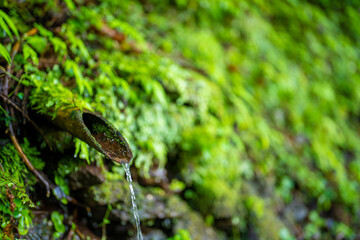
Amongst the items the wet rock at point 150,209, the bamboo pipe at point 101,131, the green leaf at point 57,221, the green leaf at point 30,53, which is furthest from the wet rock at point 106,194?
the green leaf at point 30,53

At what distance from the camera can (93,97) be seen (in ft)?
9.30

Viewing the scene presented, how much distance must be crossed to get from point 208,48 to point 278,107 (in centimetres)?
171

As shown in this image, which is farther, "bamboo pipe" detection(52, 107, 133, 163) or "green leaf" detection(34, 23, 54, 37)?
"green leaf" detection(34, 23, 54, 37)

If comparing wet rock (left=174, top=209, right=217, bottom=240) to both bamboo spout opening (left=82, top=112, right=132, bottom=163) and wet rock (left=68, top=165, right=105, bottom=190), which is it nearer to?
wet rock (left=68, top=165, right=105, bottom=190)

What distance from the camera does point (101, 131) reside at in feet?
7.02

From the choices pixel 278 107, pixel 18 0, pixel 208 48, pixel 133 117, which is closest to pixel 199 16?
pixel 208 48

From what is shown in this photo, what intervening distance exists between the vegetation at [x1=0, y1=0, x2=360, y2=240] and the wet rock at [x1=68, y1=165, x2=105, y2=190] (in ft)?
0.05

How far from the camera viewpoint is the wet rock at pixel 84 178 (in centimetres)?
259

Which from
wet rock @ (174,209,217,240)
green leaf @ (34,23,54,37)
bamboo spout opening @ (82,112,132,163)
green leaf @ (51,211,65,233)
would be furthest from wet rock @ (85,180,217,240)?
green leaf @ (34,23,54,37)

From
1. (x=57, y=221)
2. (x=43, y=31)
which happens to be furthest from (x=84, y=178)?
(x=43, y=31)

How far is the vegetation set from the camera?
8.13ft

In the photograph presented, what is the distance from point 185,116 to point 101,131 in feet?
5.19

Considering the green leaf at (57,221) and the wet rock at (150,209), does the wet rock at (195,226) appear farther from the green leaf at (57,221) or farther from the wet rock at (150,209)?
the green leaf at (57,221)

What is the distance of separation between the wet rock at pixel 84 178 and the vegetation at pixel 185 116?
0.05 ft
